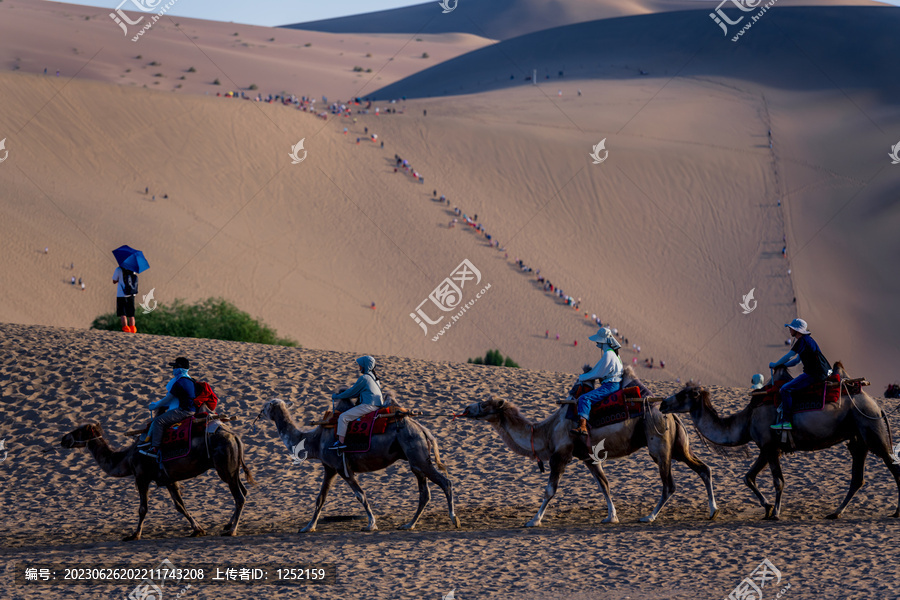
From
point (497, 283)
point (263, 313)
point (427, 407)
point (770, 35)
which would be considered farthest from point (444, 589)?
point (770, 35)

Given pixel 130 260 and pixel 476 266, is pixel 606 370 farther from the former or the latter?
pixel 476 266

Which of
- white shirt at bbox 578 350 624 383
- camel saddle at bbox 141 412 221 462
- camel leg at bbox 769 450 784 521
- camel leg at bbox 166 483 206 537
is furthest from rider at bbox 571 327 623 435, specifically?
camel leg at bbox 166 483 206 537

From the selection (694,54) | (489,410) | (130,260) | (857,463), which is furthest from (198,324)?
(694,54)

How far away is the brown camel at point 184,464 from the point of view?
1266 centimetres

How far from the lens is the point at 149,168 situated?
48625mm

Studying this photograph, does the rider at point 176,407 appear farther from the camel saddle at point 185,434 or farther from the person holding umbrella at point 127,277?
the person holding umbrella at point 127,277

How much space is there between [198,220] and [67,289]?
28.6 ft

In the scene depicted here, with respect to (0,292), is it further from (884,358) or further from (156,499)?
(884,358)

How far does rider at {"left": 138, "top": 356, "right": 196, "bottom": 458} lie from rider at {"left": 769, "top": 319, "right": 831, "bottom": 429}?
Answer: 825 centimetres

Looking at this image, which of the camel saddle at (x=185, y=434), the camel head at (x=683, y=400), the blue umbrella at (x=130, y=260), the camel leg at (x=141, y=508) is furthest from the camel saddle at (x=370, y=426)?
the blue umbrella at (x=130, y=260)

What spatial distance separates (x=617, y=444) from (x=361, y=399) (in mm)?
3708

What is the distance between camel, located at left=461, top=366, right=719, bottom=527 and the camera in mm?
12969

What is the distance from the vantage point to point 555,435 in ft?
43.7

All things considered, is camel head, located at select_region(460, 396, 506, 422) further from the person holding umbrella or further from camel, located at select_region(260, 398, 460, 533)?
the person holding umbrella
